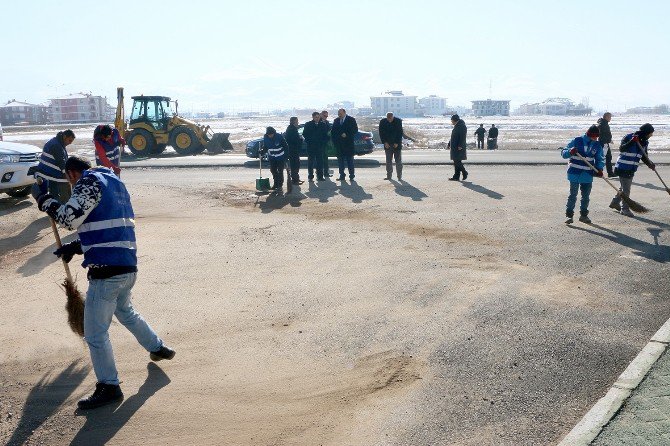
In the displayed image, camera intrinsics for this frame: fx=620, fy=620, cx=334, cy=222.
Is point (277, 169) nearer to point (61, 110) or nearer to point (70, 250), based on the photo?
point (70, 250)

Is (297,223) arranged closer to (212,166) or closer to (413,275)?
(413,275)

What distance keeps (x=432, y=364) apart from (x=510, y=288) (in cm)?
227

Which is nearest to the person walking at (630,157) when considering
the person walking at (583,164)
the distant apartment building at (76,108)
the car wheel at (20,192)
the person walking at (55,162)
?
the person walking at (583,164)

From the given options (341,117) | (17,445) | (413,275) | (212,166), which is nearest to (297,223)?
(413,275)

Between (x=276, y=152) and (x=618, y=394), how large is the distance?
10.8 metres

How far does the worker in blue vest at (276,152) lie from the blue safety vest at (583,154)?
6525 millimetres

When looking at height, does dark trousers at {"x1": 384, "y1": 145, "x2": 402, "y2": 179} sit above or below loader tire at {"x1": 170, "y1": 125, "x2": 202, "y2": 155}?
below

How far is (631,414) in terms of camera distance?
418 centimetres

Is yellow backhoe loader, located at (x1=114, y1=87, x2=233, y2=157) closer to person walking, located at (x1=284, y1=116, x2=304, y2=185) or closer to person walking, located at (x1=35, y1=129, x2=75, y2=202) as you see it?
person walking, located at (x1=284, y1=116, x2=304, y2=185)

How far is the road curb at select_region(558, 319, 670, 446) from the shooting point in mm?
3934

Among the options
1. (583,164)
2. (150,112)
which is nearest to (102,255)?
(583,164)

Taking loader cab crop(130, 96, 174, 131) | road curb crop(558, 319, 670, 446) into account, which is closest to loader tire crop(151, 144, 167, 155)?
loader cab crop(130, 96, 174, 131)

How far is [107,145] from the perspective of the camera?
11250mm

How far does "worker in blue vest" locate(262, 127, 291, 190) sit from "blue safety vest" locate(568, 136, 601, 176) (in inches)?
257
